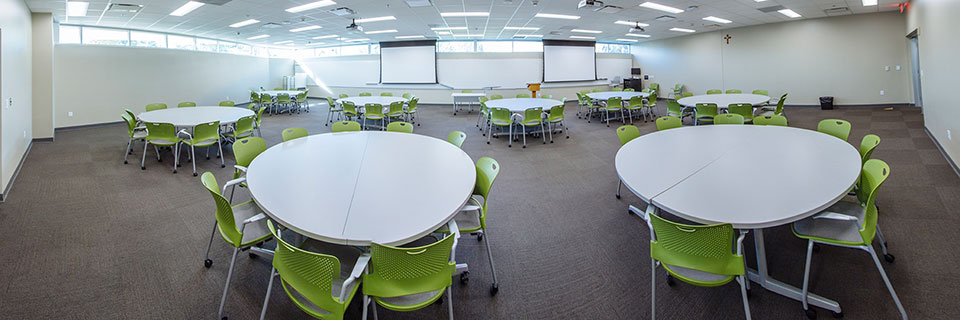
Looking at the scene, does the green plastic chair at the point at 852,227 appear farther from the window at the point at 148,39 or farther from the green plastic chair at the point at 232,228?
the window at the point at 148,39

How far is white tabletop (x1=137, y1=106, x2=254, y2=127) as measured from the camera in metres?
5.39

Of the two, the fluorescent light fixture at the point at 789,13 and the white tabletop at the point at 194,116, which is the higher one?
the fluorescent light fixture at the point at 789,13

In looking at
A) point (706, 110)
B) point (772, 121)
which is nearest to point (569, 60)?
point (706, 110)

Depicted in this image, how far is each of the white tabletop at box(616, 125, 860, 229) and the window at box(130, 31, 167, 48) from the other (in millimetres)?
13139

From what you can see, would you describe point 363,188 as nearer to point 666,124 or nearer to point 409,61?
point 666,124

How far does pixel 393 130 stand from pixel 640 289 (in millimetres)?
3235

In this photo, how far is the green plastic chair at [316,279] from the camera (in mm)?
1508

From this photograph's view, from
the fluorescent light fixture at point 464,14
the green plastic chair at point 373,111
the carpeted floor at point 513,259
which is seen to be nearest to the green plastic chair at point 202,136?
the carpeted floor at point 513,259

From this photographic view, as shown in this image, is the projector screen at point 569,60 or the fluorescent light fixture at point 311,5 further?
the projector screen at point 569,60

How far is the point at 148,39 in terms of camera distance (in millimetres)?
10398

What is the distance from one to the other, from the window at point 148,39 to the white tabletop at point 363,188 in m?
A: 10.5

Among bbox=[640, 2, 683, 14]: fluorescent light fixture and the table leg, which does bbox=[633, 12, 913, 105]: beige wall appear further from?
the table leg

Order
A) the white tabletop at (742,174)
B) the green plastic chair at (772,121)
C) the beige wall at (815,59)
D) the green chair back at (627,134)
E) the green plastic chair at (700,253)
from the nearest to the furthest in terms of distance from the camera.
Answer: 1. the green plastic chair at (700,253)
2. the white tabletop at (742,174)
3. the green chair back at (627,134)
4. the green plastic chair at (772,121)
5. the beige wall at (815,59)

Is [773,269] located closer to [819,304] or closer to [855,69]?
[819,304]
